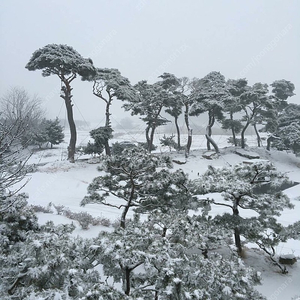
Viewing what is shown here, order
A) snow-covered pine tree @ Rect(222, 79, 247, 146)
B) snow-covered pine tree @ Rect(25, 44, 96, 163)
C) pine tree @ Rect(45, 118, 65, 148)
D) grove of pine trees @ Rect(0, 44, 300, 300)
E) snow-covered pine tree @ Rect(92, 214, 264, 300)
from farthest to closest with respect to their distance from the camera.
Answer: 1. pine tree @ Rect(45, 118, 65, 148)
2. snow-covered pine tree @ Rect(222, 79, 247, 146)
3. snow-covered pine tree @ Rect(25, 44, 96, 163)
4. snow-covered pine tree @ Rect(92, 214, 264, 300)
5. grove of pine trees @ Rect(0, 44, 300, 300)

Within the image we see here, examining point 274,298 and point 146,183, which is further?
point 146,183

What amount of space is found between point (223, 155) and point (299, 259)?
1275 centimetres

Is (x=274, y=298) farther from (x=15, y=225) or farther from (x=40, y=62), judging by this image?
(x=40, y=62)

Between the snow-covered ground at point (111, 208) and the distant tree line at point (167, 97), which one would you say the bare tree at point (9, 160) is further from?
the distant tree line at point (167, 97)

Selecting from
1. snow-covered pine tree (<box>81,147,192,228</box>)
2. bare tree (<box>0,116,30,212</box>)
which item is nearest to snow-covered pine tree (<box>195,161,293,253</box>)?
snow-covered pine tree (<box>81,147,192,228</box>)

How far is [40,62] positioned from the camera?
44.2 feet

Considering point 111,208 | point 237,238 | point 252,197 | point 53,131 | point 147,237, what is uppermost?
point 53,131

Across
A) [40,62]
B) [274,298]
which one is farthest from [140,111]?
[274,298]

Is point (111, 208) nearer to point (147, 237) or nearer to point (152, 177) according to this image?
point (152, 177)

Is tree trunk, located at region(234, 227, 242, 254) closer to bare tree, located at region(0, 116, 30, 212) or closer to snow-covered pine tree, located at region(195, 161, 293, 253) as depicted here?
snow-covered pine tree, located at region(195, 161, 293, 253)

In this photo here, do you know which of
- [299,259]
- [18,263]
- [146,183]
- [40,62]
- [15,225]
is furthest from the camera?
[40,62]

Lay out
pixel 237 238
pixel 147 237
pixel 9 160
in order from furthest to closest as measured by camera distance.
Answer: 1. pixel 237 238
2. pixel 9 160
3. pixel 147 237

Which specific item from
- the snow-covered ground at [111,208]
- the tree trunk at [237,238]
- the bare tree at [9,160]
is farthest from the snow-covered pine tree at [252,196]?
the bare tree at [9,160]

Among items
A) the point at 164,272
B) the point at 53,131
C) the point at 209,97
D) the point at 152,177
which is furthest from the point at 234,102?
the point at 53,131
